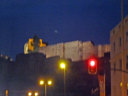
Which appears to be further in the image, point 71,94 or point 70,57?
point 70,57

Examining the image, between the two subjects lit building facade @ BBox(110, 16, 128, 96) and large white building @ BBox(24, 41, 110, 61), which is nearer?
lit building facade @ BBox(110, 16, 128, 96)

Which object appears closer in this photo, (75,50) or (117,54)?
(117,54)

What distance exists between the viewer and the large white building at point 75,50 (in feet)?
309

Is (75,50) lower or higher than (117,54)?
higher

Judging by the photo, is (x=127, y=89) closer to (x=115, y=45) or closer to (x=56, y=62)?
(x=115, y=45)

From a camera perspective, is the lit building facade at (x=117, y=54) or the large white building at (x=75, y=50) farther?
the large white building at (x=75, y=50)

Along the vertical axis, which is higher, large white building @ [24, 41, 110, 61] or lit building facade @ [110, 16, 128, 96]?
large white building @ [24, 41, 110, 61]

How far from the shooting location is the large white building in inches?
3703

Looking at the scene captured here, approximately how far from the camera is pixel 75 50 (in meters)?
102

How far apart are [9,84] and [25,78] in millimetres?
6820

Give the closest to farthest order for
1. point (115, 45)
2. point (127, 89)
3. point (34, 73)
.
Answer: point (127, 89)
point (115, 45)
point (34, 73)

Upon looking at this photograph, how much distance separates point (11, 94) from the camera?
98.8 metres

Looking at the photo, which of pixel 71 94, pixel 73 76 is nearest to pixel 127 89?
pixel 71 94

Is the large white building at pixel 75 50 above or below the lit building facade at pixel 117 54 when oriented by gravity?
above
